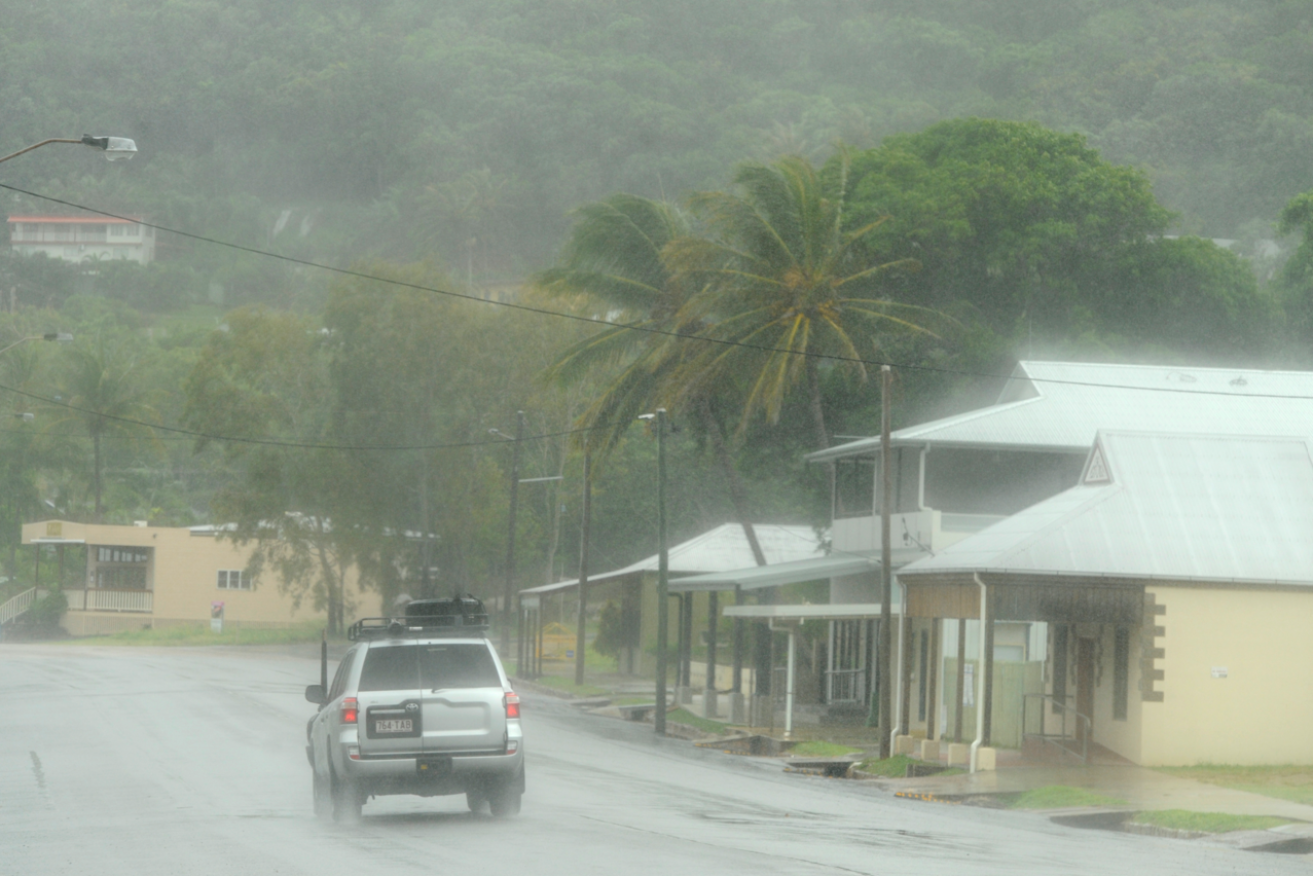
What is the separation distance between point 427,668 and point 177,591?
202ft

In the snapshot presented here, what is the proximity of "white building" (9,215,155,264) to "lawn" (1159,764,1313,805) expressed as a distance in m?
168

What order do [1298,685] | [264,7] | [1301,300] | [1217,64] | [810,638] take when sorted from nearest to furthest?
[1298,685]
[810,638]
[1301,300]
[1217,64]
[264,7]

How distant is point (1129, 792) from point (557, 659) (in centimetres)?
3870

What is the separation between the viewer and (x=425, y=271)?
2479 inches

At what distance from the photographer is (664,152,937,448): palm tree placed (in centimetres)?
3584

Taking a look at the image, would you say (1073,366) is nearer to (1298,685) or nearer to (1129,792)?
(1298,685)

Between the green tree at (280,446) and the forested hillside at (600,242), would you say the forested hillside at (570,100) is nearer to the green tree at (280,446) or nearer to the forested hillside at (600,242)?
the forested hillside at (600,242)

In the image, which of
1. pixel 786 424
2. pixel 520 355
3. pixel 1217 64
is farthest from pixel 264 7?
pixel 786 424

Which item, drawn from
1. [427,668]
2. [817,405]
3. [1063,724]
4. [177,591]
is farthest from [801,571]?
[177,591]

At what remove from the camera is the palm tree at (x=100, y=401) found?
249ft

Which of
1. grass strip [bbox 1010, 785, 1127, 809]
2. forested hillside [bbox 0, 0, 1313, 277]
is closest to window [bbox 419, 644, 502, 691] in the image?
grass strip [bbox 1010, 785, 1127, 809]

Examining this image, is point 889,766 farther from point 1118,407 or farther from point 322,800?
point 322,800

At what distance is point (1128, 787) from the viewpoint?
21047mm

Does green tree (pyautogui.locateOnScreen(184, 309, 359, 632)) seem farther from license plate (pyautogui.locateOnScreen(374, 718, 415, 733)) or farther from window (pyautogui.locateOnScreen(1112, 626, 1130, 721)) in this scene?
license plate (pyautogui.locateOnScreen(374, 718, 415, 733))
